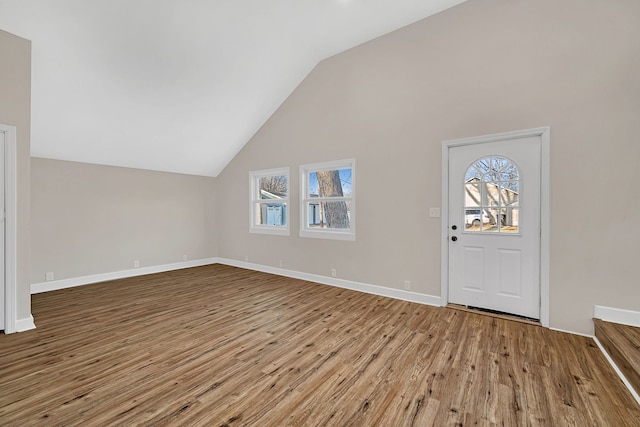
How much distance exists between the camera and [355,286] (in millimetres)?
4098

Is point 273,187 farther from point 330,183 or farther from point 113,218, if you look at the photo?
point 113,218

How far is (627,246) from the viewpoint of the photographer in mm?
2492

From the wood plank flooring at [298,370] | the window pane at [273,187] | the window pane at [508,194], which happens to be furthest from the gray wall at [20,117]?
the window pane at [508,194]

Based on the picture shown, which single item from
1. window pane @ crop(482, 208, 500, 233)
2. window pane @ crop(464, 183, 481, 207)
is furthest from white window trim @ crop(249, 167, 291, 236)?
window pane @ crop(482, 208, 500, 233)

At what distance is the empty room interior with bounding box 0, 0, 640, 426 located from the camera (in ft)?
6.17

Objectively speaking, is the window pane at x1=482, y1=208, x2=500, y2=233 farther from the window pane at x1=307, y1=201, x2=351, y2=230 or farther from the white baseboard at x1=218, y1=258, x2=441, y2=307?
the window pane at x1=307, y1=201, x2=351, y2=230

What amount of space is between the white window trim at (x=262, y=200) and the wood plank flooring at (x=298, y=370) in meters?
1.89

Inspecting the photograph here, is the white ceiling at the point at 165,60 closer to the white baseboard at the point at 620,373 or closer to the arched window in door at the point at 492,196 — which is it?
the arched window in door at the point at 492,196

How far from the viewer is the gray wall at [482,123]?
253 centimetres

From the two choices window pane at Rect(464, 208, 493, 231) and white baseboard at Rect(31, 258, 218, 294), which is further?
white baseboard at Rect(31, 258, 218, 294)

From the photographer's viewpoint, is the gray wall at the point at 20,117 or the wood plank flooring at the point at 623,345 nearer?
the wood plank flooring at the point at 623,345

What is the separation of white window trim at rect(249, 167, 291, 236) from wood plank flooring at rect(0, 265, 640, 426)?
1890 millimetres

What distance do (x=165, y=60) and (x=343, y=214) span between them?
3144 mm

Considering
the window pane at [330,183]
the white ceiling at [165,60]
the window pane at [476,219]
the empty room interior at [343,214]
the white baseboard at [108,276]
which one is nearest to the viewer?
the empty room interior at [343,214]
